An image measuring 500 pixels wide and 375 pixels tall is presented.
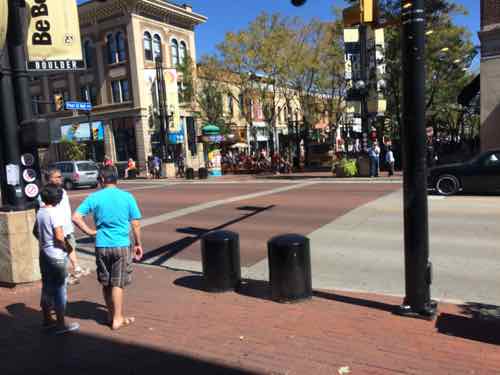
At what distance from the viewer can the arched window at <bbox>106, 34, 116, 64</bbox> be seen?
127 feet

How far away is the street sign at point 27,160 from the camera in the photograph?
20.4ft

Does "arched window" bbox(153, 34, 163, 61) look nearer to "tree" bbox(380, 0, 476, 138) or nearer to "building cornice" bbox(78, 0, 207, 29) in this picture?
"building cornice" bbox(78, 0, 207, 29)

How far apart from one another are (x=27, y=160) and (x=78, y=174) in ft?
64.1

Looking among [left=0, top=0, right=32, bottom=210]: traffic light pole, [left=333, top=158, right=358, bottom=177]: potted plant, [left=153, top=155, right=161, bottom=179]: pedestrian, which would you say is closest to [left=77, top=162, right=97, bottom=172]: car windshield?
[left=153, top=155, right=161, bottom=179]: pedestrian

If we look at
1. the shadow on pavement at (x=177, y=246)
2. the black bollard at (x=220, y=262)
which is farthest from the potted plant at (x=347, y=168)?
the black bollard at (x=220, y=262)

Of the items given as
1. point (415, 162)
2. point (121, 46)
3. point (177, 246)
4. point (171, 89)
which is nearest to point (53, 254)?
point (415, 162)

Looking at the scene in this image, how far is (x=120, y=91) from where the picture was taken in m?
39.3

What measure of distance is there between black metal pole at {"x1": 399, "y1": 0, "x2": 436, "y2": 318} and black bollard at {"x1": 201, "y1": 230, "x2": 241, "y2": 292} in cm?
216

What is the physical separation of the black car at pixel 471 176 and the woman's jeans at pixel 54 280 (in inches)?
472

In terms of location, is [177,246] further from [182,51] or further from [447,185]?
[182,51]

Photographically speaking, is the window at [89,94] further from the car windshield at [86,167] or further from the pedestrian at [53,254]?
the pedestrian at [53,254]

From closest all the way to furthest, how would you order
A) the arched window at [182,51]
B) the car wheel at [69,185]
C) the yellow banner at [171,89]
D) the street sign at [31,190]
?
the street sign at [31,190], the car wheel at [69,185], the yellow banner at [171,89], the arched window at [182,51]

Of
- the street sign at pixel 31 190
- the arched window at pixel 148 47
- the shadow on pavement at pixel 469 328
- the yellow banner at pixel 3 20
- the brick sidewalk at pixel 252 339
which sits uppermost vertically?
the arched window at pixel 148 47

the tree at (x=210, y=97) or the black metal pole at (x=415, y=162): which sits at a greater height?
the tree at (x=210, y=97)
